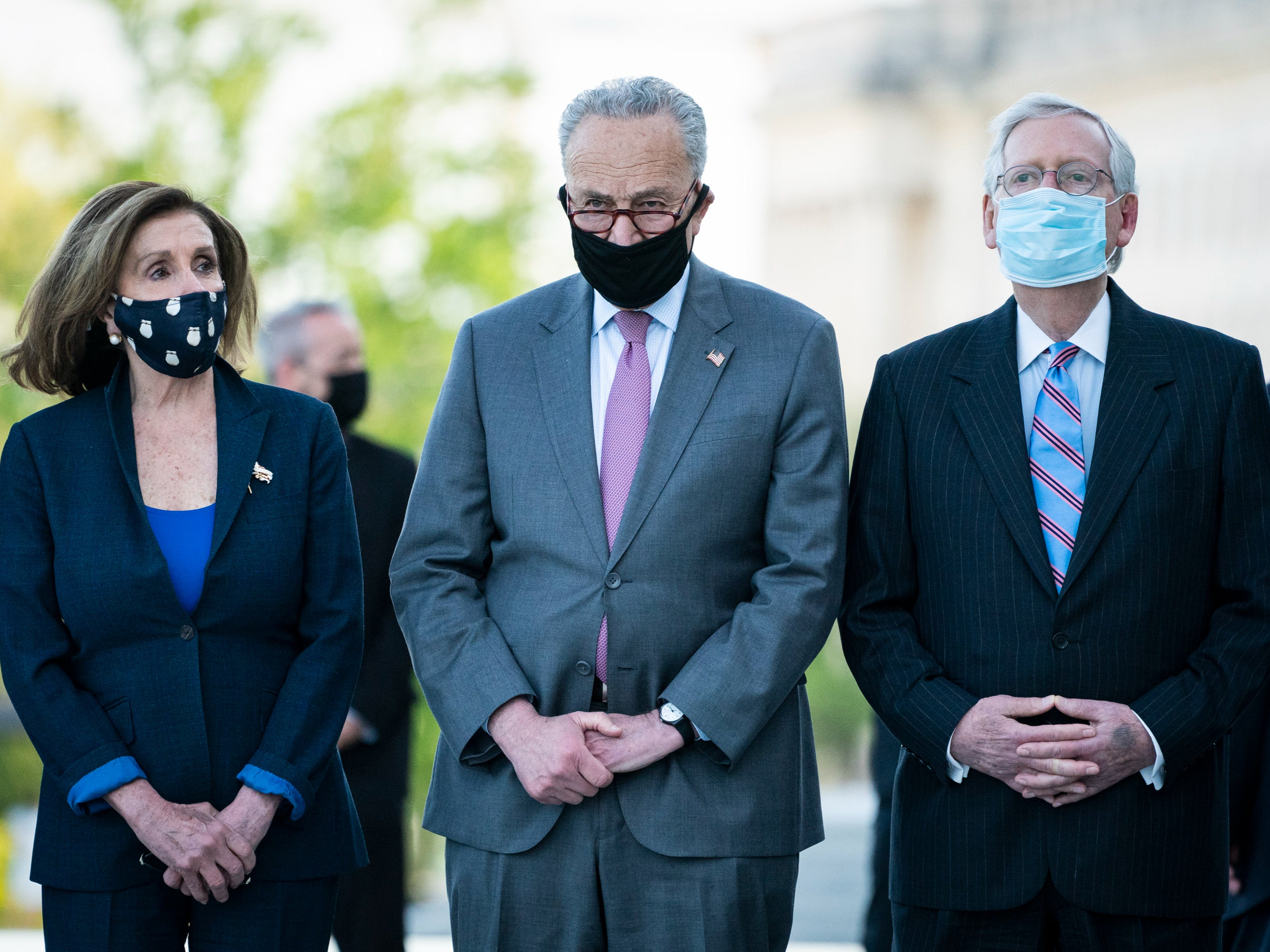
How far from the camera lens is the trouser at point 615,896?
2449mm

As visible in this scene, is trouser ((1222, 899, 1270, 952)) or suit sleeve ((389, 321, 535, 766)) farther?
trouser ((1222, 899, 1270, 952))

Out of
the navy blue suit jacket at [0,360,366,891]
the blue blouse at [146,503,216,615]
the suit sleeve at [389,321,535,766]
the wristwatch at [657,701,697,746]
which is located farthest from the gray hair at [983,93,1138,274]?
the blue blouse at [146,503,216,615]

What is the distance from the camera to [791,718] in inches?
102

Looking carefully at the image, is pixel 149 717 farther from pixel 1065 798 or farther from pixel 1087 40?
pixel 1087 40

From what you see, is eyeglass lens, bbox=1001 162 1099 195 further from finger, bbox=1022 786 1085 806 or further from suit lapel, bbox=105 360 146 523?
suit lapel, bbox=105 360 146 523

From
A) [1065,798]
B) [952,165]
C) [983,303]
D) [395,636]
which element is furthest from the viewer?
[952,165]

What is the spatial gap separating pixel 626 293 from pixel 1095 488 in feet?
2.92

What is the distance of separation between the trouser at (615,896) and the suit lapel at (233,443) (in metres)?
0.78

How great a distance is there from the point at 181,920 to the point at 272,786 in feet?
1.01

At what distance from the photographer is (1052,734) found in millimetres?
2410

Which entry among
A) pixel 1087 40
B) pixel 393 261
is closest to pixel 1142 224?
pixel 1087 40

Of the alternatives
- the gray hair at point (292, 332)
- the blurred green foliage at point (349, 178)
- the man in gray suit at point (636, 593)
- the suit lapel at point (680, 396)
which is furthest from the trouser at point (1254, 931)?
the blurred green foliage at point (349, 178)

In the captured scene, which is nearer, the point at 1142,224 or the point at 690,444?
the point at 690,444

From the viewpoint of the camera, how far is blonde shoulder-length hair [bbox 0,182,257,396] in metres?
2.65
